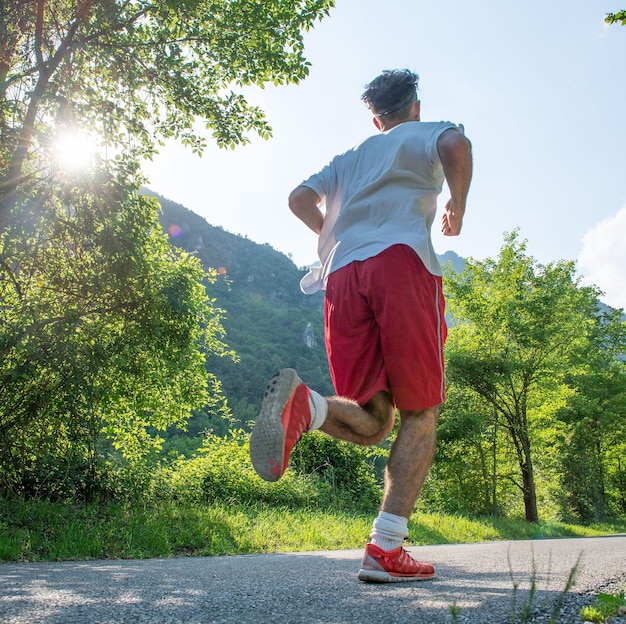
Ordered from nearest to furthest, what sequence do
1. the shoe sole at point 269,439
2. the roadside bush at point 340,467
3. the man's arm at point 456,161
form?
the shoe sole at point 269,439
the man's arm at point 456,161
the roadside bush at point 340,467

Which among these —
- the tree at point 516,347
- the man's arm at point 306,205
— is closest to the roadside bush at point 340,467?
the tree at point 516,347

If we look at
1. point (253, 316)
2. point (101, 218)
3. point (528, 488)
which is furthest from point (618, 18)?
point (253, 316)

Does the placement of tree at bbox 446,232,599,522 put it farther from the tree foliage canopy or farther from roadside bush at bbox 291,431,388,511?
roadside bush at bbox 291,431,388,511

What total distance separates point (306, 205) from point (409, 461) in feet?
4.70

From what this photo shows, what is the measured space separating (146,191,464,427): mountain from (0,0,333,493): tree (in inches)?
74.5

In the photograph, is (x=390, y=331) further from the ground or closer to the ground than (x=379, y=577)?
further from the ground

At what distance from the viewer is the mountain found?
122 ft

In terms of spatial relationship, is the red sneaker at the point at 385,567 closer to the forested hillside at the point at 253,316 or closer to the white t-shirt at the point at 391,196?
the forested hillside at the point at 253,316

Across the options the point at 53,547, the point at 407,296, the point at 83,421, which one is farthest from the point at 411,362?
the point at 83,421

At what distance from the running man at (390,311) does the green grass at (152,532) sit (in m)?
3.27

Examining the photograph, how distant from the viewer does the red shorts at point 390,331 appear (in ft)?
7.95

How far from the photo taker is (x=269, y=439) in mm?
2008

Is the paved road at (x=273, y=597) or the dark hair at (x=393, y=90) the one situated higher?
the dark hair at (x=393, y=90)

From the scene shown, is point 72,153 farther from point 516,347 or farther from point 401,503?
point 516,347
